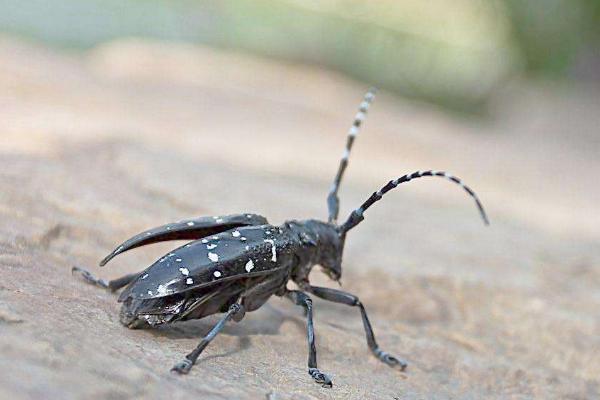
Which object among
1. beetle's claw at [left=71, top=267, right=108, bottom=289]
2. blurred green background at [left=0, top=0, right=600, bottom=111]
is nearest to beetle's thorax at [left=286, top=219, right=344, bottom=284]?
beetle's claw at [left=71, top=267, right=108, bottom=289]

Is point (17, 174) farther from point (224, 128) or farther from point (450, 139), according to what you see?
point (450, 139)

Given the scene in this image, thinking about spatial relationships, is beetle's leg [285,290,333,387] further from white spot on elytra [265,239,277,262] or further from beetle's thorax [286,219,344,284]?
white spot on elytra [265,239,277,262]

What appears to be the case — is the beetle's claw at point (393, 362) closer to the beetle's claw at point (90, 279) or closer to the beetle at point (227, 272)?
the beetle at point (227, 272)

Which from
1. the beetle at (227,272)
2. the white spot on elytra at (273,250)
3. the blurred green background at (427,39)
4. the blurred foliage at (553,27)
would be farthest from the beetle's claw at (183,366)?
the blurred foliage at (553,27)

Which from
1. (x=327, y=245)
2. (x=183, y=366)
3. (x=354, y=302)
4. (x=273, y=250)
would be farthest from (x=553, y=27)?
(x=183, y=366)

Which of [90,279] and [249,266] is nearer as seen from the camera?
[249,266]

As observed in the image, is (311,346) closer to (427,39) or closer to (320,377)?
(320,377)

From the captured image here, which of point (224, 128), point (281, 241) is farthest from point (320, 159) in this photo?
point (281, 241)
